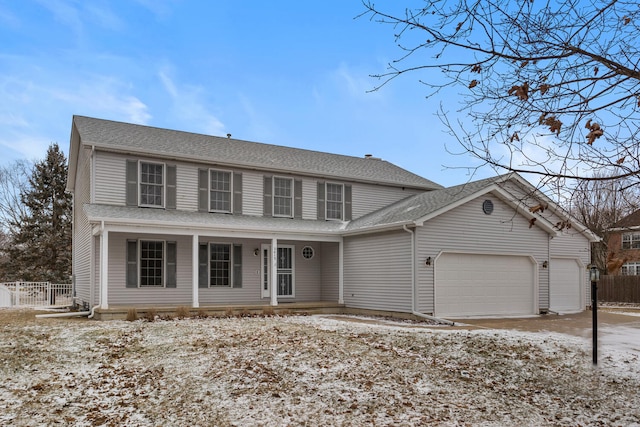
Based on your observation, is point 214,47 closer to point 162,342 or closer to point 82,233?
point 162,342

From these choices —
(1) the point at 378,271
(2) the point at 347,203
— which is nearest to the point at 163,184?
(2) the point at 347,203

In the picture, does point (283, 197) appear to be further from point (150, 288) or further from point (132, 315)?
point (132, 315)

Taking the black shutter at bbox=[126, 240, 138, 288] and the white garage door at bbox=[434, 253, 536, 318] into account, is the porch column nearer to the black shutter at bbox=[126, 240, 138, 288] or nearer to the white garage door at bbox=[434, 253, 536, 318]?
the black shutter at bbox=[126, 240, 138, 288]

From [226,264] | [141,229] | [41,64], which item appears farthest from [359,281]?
[41,64]

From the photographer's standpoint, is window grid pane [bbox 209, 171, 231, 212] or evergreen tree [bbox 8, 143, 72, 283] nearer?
window grid pane [bbox 209, 171, 231, 212]

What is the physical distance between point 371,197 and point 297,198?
3168 millimetres

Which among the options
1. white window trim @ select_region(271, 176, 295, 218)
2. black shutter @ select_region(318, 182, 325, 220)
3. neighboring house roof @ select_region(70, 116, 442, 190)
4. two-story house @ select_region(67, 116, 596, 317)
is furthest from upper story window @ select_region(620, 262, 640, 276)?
white window trim @ select_region(271, 176, 295, 218)

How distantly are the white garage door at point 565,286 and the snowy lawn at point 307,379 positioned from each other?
26.8 feet

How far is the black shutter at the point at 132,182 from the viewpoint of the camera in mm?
16344

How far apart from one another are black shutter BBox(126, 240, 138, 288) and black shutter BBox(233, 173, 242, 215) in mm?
3423

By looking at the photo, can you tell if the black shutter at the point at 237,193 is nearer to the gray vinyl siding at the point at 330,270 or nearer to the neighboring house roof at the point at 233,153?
the neighboring house roof at the point at 233,153

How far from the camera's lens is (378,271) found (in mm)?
16734

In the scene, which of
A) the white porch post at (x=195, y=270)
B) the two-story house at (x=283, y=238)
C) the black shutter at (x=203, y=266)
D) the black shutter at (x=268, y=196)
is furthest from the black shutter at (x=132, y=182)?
the black shutter at (x=268, y=196)

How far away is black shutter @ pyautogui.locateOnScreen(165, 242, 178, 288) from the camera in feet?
54.7
